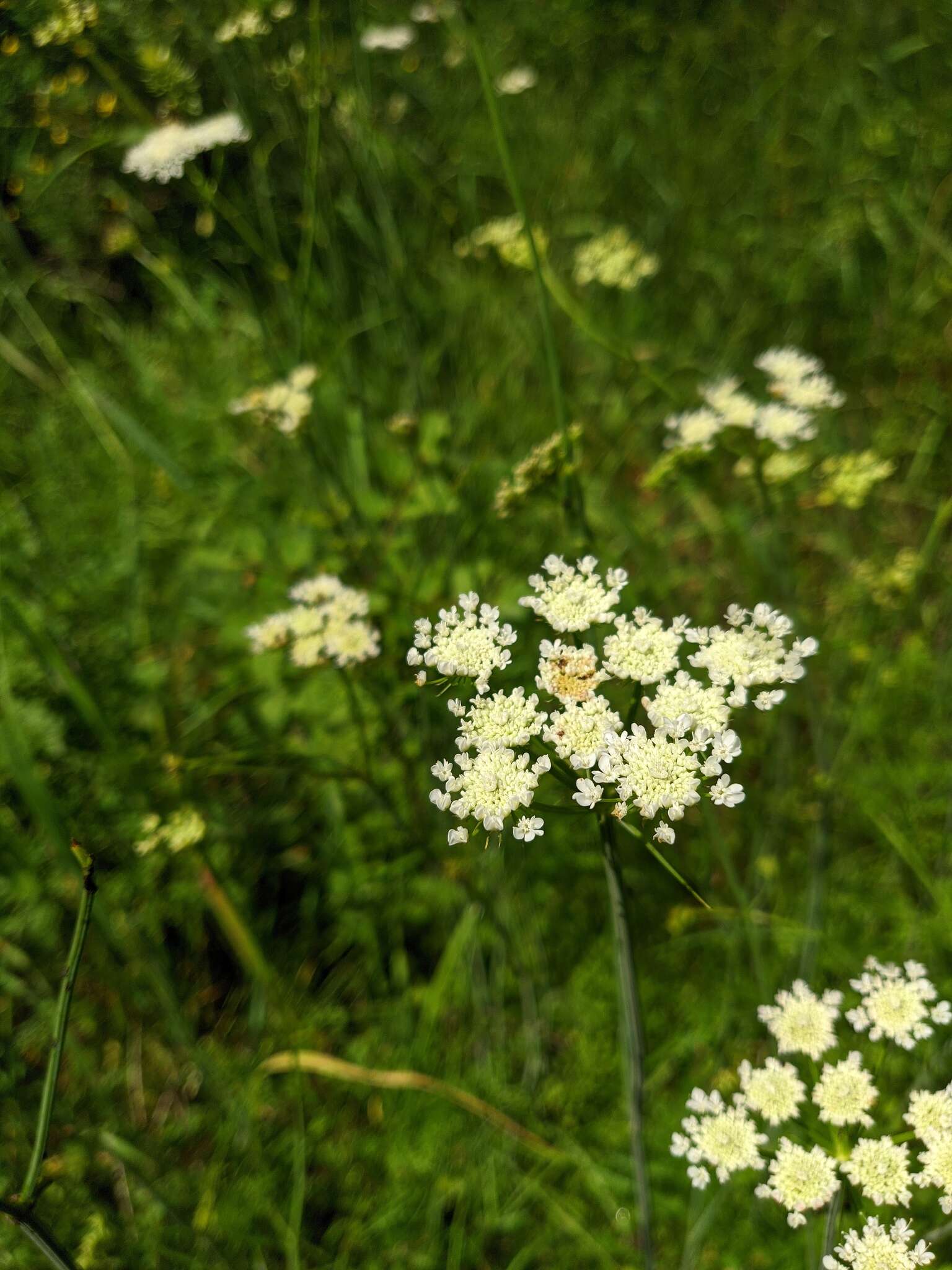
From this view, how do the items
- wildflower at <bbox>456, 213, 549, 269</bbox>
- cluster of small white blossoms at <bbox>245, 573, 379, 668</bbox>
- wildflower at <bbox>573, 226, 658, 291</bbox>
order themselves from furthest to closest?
1. wildflower at <bbox>573, 226, 658, 291</bbox>
2. wildflower at <bbox>456, 213, 549, 269</bbox>
3. cluster of small white blossoms at <bbox>245, 573, 379, 668</bbox>

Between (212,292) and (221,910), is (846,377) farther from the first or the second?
(221,910)

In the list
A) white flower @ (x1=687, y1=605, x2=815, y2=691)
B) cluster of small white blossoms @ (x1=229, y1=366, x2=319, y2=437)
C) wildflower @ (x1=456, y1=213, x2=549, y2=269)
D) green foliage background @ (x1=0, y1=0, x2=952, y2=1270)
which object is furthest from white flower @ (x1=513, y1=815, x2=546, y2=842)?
wildflower @ (x1=456, y1=213, x2=549, y2=269)

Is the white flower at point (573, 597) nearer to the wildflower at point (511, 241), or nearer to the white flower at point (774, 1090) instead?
the white flower at point (774, 1090)

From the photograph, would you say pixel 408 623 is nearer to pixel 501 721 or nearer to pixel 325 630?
pixel 325 630

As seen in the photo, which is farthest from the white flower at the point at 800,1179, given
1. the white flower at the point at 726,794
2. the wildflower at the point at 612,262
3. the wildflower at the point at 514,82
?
the wildflower at the point at 514,82

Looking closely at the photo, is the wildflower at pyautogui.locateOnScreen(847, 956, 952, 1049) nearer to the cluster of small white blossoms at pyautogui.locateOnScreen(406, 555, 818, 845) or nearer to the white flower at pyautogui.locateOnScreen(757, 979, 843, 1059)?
the white flower at pyautogui.locateOnScreen(757, 979, 843, 1059)

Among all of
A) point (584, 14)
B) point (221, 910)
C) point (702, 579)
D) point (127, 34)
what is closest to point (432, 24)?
point (584, 14)

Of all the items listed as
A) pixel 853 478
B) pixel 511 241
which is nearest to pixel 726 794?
pixel 853 478
